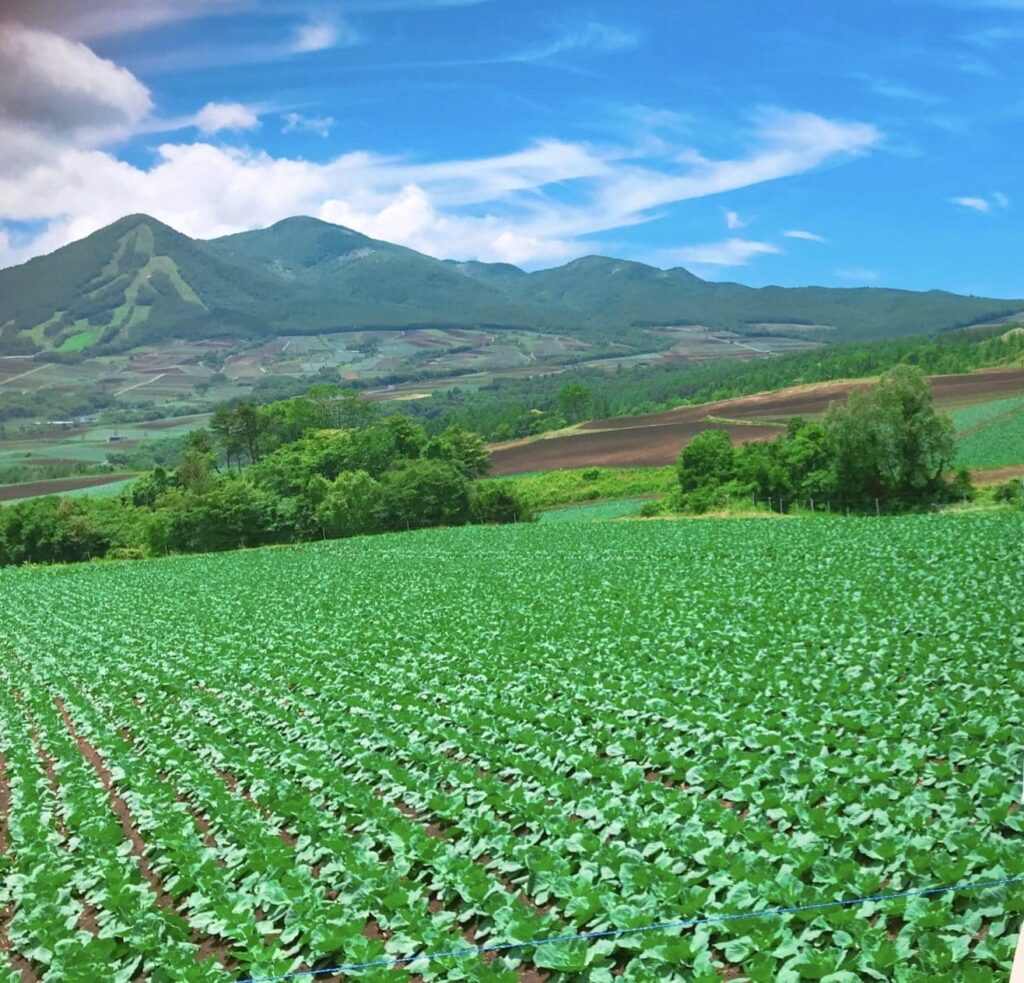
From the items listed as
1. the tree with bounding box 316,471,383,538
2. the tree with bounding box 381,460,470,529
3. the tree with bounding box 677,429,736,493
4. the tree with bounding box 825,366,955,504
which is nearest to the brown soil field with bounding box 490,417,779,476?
the tree with bounding box 677,429,736,493

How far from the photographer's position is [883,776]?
959 centimetres

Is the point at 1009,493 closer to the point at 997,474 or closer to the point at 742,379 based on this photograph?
the point at 997,474

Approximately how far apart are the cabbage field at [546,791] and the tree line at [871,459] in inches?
1031

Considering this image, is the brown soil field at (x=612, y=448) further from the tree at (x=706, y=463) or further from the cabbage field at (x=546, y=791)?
the cabbage field at (x=546, y=791)

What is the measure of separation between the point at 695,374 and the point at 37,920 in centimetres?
16216

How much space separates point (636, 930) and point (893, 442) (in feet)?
152

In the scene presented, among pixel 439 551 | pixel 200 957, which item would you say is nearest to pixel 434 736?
pixel 200 957

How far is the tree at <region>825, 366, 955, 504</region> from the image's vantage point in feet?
161

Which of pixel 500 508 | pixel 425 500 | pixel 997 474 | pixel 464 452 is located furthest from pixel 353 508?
pixel 997 474

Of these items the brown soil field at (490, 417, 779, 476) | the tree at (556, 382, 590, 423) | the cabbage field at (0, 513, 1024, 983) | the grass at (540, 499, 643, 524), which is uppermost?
the tree at (556, 382, 590, 423)

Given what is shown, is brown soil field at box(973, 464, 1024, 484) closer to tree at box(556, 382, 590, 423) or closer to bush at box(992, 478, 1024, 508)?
bush at box(992, 478, 1024, 508)

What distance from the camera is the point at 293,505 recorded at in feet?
217

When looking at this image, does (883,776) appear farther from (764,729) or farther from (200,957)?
(200,957)

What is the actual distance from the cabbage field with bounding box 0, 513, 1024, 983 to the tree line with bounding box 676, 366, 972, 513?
26191 mm
